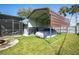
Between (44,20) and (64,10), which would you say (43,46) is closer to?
(44,20)

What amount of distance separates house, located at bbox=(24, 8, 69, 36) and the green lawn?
14 cm

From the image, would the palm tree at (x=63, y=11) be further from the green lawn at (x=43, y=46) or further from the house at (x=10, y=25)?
the house at (x=10, y=25)

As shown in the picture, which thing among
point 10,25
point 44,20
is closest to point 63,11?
point 44,20

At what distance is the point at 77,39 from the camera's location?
2.61 m

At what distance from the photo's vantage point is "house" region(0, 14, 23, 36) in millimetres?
2564

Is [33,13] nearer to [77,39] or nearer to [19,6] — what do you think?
[19,6]

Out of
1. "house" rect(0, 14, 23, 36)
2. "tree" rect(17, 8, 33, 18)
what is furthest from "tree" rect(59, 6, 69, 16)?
"house" rect(0, 14, 23, 36)

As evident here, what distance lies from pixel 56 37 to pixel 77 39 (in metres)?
0.30

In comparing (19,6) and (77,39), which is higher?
(19,6)

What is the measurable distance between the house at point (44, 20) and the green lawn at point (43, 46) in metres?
0.14
